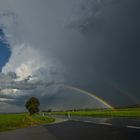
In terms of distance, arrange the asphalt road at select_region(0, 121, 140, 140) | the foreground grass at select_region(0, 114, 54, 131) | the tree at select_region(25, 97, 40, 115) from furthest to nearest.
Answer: the tree at select_region(25, 97, 40, 115) < the foreground grass at select_region(0, 114, 54, 131) < the asphalt road at select_region(0, 121, 140, 140)

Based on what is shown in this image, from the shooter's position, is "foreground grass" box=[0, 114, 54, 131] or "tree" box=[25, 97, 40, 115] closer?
"foreground grass" box=[0, 114, 54, 131]

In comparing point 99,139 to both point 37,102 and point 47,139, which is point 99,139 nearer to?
point 47,139

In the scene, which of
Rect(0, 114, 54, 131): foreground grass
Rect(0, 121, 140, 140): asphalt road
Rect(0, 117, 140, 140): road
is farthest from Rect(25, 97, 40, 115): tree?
Rect(0, 121, 140, 140): asphalt road

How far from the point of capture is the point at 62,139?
1928cm

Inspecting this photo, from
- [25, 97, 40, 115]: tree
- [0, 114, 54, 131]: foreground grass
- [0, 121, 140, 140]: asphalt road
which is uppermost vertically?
[25, 97, 40, 115]: tree

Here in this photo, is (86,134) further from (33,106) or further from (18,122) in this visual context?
(33,106)

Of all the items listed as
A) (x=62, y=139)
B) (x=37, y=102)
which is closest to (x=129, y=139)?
(x=62, y=139)

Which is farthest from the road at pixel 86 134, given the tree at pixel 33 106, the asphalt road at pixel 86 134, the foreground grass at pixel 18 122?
the tree at pixel 33 106

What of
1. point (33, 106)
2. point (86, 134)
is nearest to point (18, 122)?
point (86, 134)

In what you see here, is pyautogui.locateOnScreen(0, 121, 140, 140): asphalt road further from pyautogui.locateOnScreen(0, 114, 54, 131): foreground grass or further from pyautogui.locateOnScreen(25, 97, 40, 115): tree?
pyautogui.locateOnScreen(25, 97, 40, 115): tree

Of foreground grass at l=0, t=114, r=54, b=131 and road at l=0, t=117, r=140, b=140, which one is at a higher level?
foreground grass at l=0, t=114, r=54, b=131

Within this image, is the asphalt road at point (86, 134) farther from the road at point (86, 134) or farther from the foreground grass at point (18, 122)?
the foreground grass at point (18, 122)

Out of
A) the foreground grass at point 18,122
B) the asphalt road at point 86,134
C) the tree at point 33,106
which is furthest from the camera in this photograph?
the tree at point 33,106

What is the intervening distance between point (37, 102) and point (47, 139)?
13750cm
